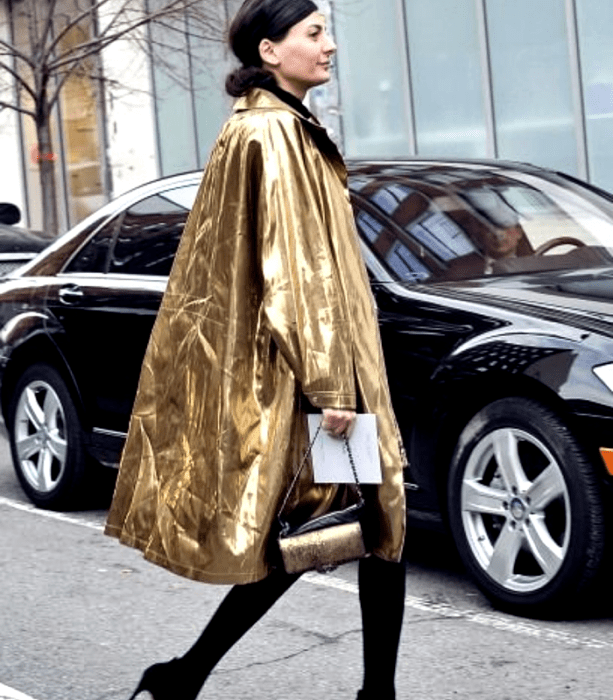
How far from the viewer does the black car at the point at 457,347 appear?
18.6ft

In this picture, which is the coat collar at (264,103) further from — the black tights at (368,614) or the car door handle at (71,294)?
the car door handle at (71,294)

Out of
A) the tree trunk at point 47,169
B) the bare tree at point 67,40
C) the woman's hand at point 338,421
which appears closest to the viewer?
the woman's hand at point 338,421

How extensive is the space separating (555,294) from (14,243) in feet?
23.4

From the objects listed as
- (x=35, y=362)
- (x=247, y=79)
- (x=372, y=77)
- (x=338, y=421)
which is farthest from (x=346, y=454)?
(x=372, y=77)

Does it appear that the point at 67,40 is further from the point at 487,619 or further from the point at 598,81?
the point at 487,619

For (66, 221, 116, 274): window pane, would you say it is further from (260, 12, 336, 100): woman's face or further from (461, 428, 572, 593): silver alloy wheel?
(260, 12, 336, 100): woman's face

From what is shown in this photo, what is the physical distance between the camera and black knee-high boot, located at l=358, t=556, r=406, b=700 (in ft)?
13.7

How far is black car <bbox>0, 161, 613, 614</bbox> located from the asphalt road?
10.2 inches

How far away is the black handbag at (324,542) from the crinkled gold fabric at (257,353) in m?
0.06

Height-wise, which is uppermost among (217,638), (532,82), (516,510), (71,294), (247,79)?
(532,82)

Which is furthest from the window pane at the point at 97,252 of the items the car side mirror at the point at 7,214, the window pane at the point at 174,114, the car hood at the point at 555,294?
the window pane at the point at 174,114

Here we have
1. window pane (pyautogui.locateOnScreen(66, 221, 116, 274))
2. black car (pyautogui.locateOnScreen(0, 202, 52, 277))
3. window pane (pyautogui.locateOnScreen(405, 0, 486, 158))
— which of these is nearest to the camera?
window pane (pyautogui.locateOnScreen(66, 221, 116, 274))

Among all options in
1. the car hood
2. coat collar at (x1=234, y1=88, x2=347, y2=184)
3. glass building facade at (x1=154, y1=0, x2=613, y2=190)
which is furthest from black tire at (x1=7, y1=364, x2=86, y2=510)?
glass building facade at (x1=154, y1=0, x2=613, y2=190)

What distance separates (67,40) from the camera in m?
23.2
